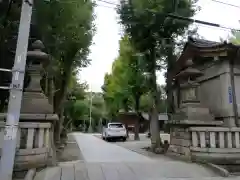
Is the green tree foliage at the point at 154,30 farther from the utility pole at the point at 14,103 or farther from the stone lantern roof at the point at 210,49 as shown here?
the utility pole at the point at 14,103

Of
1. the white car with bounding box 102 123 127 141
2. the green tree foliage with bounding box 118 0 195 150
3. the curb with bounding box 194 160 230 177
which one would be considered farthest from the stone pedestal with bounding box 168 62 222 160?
the white car with bounding box 102 123 127 141

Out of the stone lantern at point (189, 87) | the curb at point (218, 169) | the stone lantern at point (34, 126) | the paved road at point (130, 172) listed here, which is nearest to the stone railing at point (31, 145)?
the stone lantern at point (34, 126)

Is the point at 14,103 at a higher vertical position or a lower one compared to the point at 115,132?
higher

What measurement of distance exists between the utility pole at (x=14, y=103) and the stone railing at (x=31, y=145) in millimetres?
764

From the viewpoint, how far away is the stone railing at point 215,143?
811cm

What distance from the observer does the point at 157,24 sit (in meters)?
12.3

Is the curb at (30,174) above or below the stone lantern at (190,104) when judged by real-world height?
below

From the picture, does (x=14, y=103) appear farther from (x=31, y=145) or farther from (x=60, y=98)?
(x=60, y=98)

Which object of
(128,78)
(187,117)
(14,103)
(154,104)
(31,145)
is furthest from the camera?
(128,78)

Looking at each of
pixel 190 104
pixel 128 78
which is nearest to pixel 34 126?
pixel 190 104

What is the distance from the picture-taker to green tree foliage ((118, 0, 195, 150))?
39.8 feet

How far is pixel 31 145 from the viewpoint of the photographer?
6684mm

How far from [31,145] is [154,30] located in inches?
326

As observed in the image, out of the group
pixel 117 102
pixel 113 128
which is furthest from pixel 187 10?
pixel 117 102
